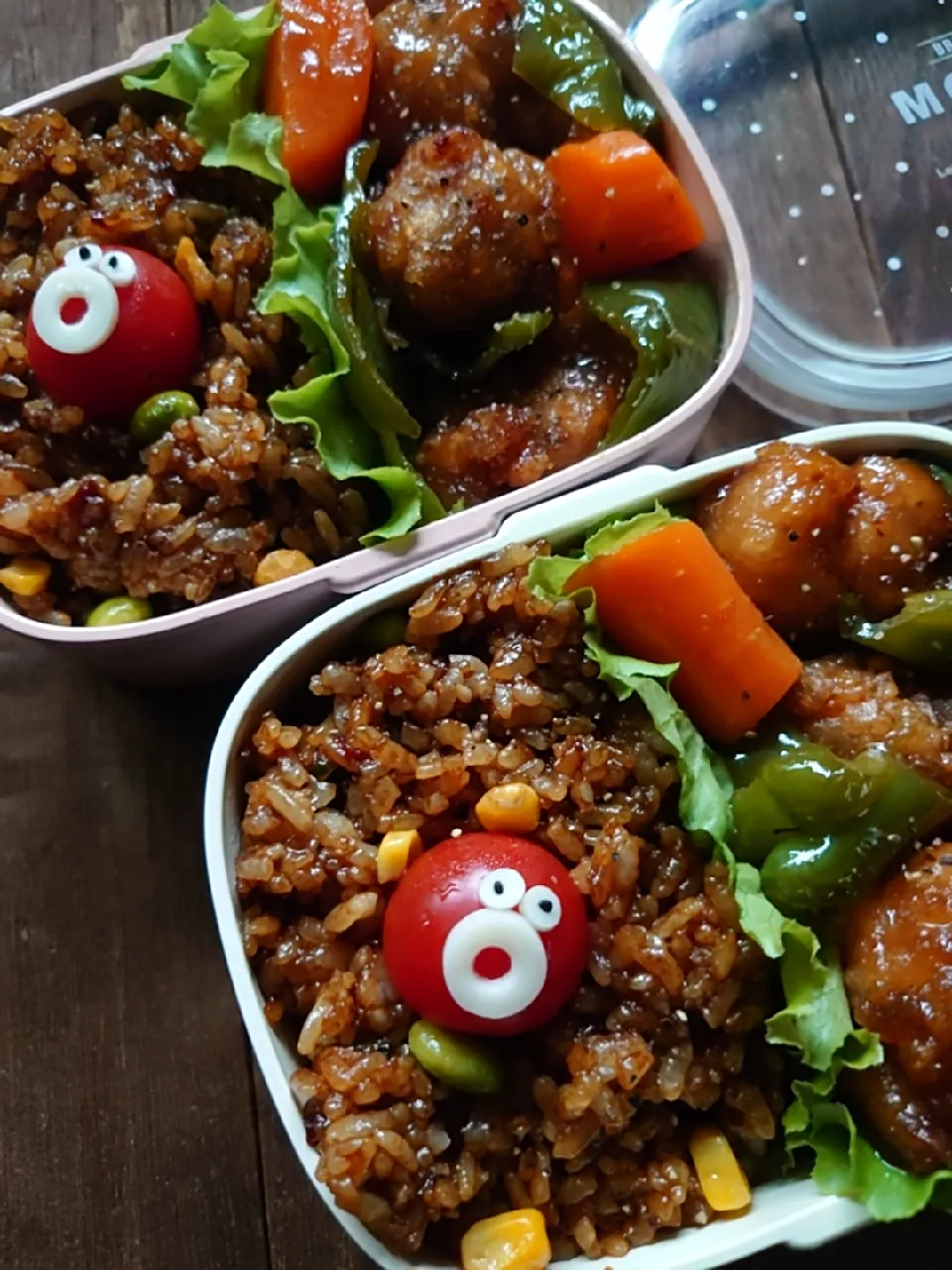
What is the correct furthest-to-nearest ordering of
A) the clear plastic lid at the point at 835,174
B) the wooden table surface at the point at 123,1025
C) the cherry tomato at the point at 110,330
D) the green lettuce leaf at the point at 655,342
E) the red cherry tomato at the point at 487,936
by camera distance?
the clear plastic lid at the point at 835,174 → the wooden table surface at the point at 123,1025 → the green lettuce leaf at the point at 655,342 → the cherry tomato at the point at 110,330 → the red cherry tomato at the point at 487,936

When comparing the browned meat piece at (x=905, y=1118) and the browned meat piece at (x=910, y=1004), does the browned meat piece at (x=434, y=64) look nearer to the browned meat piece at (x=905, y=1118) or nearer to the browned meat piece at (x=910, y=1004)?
the browned meat piece at (x=910, y=1004)

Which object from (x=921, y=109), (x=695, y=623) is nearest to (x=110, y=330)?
(x=695, y=623)

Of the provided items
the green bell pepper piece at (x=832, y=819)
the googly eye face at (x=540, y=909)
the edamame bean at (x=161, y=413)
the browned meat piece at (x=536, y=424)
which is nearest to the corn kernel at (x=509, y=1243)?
the googly eye face at (x=540, y=909)

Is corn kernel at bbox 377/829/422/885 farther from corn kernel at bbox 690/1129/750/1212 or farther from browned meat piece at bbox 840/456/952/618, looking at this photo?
browned meat piece at bbox 840/456/952/618

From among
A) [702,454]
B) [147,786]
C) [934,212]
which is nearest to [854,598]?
[702,454]

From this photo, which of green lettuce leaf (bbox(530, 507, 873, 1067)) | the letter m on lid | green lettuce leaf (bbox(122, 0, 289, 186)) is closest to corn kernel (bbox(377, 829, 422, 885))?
green lettuce leaf (bbox(530, 507, 873, 1067))

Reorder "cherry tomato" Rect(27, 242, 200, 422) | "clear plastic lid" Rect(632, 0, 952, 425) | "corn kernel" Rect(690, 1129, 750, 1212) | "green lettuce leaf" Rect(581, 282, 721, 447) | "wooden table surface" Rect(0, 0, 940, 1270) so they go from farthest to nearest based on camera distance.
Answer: "clear plastic lid" Rect(632, 0, 952, 425), "wooden table surface" Rect(0, 0, 940, 1270), "green lettuce leaf" Rect(581, 282, 721, 447), "cherry tomato" Rect(27, 242, 200, 422), "corn kernel" Rect(690, 1129, 750, 1212)

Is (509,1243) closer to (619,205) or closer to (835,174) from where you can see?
(619,205)
